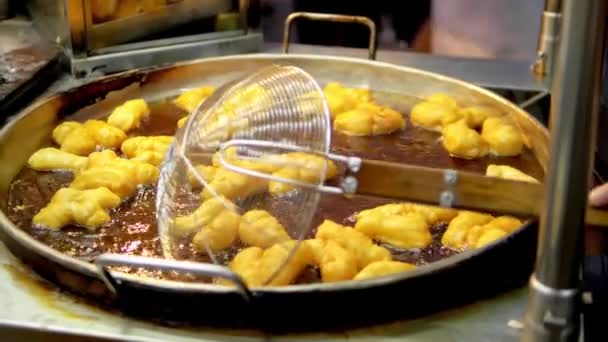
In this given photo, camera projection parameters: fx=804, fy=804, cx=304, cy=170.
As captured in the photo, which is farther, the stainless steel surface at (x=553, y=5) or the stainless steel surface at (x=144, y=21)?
the stainless steel surface at (x=144, y=21)

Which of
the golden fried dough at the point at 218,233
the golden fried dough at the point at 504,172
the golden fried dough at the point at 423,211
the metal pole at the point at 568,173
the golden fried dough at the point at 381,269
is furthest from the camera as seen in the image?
the golden fried dough at the point at 504,172

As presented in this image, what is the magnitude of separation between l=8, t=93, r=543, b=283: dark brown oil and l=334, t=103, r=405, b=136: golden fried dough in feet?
0.05

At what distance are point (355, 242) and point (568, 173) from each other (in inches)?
23.4

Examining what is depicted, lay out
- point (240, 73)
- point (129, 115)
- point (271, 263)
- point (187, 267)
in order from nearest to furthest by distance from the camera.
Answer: point (187, 267)
point (271, 263)
point (129, 115)
point (240, 73)

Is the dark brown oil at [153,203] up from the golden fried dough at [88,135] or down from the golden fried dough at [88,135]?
down

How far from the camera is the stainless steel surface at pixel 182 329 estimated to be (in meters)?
1.04

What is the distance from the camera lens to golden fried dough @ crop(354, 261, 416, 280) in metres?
1.14

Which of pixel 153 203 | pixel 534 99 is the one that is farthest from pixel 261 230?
pixel 534 99

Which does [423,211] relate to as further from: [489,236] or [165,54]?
[165,54]

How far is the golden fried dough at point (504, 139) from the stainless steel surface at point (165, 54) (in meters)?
0.77

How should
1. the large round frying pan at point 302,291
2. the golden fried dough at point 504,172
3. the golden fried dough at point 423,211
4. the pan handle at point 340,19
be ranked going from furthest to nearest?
the pan handle at point 340,19 < the golden fried dough at point 504,172 < the golden fried dough at point 423,211 < the large round frying pan at point 302,291

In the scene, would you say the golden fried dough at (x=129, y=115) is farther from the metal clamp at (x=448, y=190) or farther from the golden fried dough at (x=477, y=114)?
the metal clamp at (x=448, y=190)

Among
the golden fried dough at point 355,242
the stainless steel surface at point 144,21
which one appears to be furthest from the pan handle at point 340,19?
the golden fried dough at point 355,242

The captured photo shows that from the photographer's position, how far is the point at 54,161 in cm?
156
